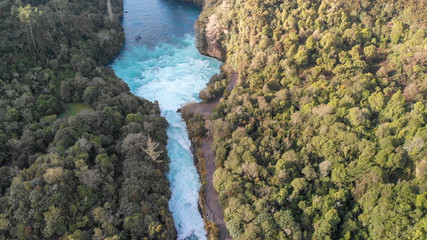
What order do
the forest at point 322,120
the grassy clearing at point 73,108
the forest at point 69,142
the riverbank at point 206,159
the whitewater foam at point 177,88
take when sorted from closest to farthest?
the forest at point 69,142 → the forest at point 322,120 → the riverbank at point 206,159 → the whitewater foam at point 177,88 → the grassy clearing at point 73,108

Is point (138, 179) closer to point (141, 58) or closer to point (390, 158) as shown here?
point (390, 158)

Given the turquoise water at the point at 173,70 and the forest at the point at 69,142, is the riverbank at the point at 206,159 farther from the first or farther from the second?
the forest at the point at 69,142

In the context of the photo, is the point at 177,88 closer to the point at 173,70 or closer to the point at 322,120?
the point at 173,70

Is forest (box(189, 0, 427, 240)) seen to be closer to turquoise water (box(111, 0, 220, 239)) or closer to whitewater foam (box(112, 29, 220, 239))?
whitewater foam (box(112, 29, 220, 239))

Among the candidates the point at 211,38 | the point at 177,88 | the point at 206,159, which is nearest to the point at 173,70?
the point at 177,88

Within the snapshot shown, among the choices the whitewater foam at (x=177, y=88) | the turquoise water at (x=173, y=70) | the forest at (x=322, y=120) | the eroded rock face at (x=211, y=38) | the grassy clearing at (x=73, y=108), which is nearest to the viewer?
the forest at (x=322, y=120)

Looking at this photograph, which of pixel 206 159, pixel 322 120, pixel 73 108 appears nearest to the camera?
pixel 322 120

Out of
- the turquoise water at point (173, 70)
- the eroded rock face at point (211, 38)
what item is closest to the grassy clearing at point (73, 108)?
the turquoise water at point (173, 70)
